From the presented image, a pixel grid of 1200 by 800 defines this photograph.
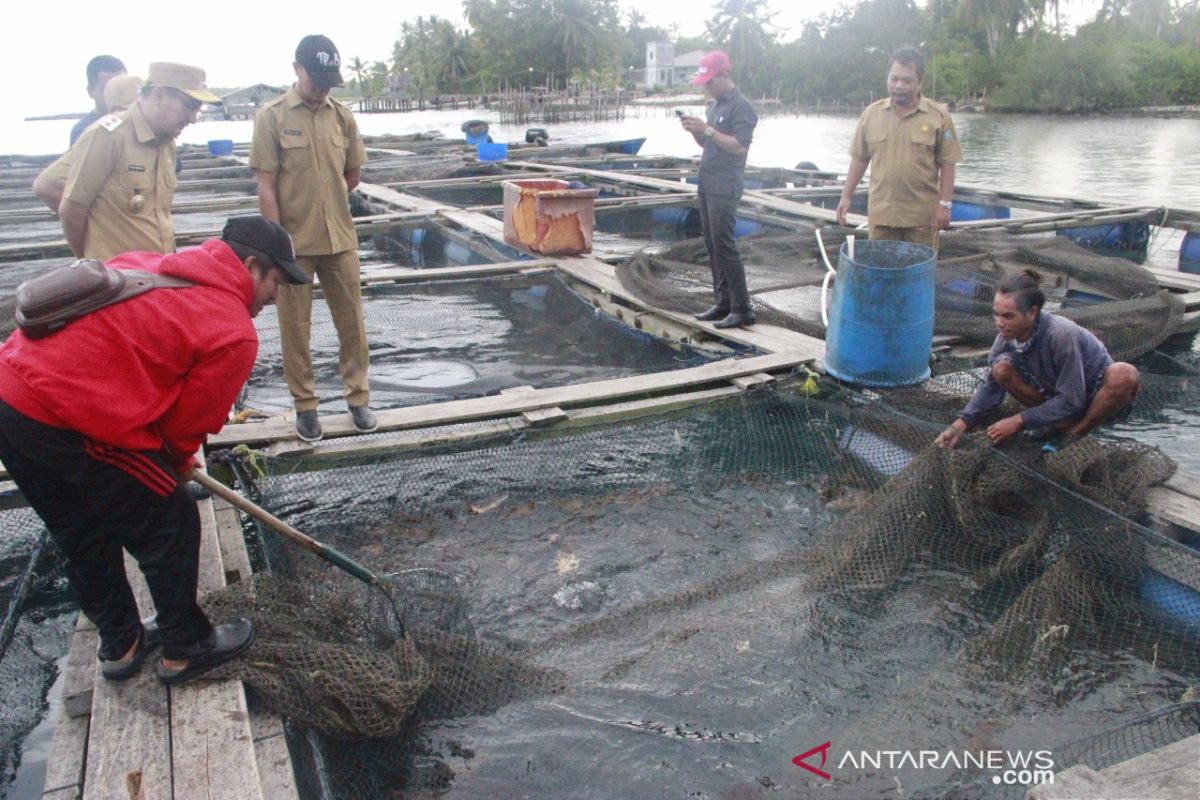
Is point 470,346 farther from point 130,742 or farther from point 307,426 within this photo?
point 130,742

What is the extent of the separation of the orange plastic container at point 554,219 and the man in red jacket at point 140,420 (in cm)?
583

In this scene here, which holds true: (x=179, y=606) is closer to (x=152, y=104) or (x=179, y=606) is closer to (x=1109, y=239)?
(x=152, y=104)

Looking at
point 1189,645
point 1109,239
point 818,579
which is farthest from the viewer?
point 1109,239

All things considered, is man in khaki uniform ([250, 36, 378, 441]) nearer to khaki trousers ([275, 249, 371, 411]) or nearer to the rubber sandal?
khaki trousers ([275, 249, 371, 411])

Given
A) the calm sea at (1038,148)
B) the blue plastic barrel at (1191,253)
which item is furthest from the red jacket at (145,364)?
the calm sea at (1038,148)

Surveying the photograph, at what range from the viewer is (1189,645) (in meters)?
3.30

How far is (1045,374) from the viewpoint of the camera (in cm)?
415

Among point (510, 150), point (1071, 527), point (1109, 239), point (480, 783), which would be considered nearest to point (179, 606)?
point (480, 783)

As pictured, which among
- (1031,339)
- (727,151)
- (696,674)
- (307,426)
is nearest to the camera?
(696,674)

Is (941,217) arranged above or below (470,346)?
above

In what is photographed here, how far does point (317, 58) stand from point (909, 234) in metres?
3.97

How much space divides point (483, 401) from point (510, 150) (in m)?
18.0

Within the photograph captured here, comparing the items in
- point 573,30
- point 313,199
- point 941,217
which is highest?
point 573,30

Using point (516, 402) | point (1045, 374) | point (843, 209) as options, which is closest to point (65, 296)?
point (516, 402)
